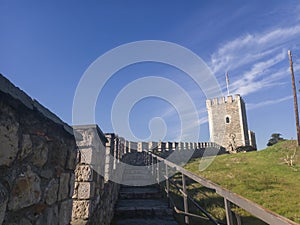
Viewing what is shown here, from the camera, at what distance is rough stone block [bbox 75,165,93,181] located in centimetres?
223

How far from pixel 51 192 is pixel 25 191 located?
329 mm

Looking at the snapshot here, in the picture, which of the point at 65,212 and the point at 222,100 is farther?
the point at 222,100

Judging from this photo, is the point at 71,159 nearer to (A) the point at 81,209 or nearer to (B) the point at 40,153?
(B) the point at 40,153

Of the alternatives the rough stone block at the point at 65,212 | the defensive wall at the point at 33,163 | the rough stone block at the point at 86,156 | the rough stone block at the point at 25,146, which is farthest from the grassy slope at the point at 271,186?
the rough stone block at the point at 25,146

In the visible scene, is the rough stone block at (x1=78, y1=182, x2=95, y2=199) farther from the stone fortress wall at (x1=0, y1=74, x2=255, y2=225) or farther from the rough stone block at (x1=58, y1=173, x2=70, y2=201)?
the rough stone block at (x1=58, y1=173, x2=70, y2=201)

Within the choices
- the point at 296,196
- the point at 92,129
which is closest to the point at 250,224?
the point at 296,196

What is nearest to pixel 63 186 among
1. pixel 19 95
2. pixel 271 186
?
pixel 19 95

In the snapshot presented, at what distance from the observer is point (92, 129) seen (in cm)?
234

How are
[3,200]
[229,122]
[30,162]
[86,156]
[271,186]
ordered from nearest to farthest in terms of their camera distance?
1. [3,200]
2. [30,162]
3. [86,156]
4. [271,186]
5. [229,122]

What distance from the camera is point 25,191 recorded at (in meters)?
1.10

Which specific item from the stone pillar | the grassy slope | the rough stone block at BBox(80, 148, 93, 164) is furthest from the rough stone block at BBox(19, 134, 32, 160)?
the grassy slope

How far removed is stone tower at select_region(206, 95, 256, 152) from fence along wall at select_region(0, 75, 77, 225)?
29.1 metres

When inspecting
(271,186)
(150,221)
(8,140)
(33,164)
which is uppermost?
Result: (8,140)

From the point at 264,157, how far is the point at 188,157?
599cm
